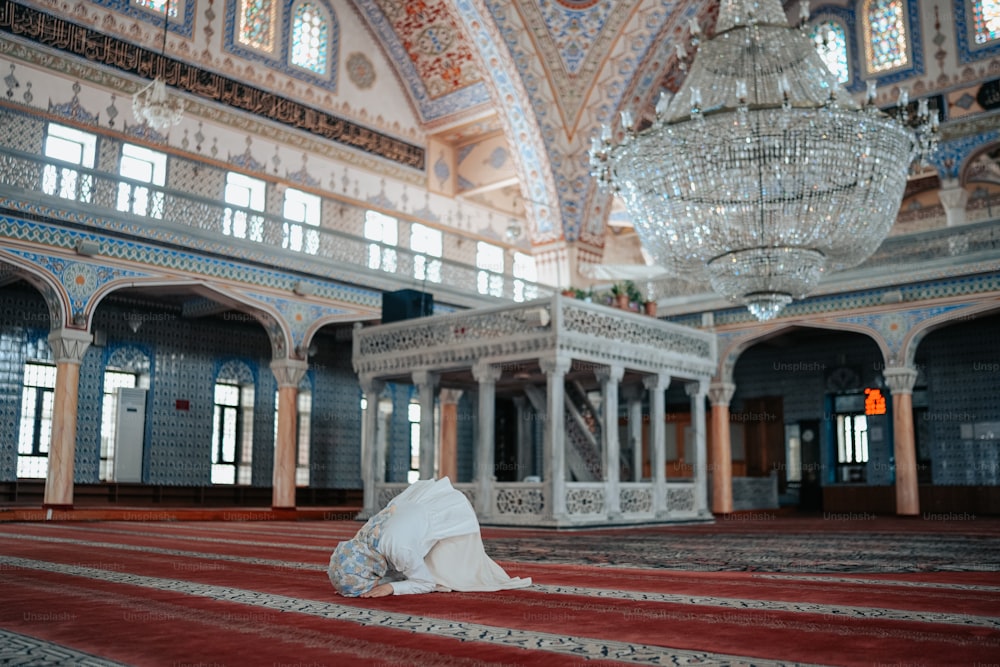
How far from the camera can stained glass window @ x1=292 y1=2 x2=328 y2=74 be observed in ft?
42.3

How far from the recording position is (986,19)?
39.5 feet

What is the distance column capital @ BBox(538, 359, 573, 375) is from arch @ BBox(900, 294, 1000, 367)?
16.9 ft

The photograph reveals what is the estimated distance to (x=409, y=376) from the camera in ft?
30.9

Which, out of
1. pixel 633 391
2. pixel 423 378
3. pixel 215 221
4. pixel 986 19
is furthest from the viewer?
pixel 986 19

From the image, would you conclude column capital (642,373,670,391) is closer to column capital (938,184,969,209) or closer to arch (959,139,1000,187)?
column capital (938,184,969,209)

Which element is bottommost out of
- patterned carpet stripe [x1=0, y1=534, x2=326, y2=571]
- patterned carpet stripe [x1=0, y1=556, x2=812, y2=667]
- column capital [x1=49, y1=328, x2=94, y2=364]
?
patterned carpet stripe [x1=0, y1=534, x2=326, y2=571]

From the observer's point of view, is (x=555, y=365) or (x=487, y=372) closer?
(x=555, y=365)

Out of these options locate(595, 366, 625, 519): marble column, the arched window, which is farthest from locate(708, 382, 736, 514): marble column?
the arched window

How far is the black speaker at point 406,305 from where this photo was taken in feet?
31.2

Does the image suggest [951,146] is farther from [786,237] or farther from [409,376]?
[409,376]

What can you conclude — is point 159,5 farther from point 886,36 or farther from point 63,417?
point 886,36

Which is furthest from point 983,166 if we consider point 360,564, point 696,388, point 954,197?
point 360,564

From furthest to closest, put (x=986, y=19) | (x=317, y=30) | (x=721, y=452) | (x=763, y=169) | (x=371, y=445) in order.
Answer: (x=317, y=30) < (x=986, y=19) < (x=721, y=452) < (x=371, y=445) < (x=763, y=169)

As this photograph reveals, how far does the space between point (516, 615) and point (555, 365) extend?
532cm
